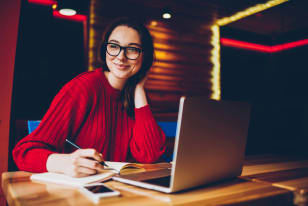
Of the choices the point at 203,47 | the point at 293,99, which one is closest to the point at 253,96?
the point at 293,99

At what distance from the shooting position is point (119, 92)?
153 centimetres

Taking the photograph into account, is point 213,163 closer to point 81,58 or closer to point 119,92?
point 119,92

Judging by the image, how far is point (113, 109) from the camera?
1463 millimetres

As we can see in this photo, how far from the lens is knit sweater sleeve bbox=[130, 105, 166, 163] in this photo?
1384 millimetres

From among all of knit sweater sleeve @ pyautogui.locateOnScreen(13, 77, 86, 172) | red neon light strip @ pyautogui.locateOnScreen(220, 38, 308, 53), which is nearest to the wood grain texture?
red neon light strip @ pyautogui.locateOnScreen(220, 38, 308, 53)

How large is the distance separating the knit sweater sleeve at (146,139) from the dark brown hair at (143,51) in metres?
0.10

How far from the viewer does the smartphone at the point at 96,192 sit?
0.64 metres

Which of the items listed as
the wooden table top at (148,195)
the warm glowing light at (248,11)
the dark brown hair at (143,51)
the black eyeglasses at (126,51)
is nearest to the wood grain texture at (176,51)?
the warm glowing light at (248,11)

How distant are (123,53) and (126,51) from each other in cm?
3

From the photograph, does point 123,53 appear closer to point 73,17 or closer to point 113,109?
point 113,109

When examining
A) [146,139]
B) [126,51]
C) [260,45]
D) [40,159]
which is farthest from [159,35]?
[40,159]

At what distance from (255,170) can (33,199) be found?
929 millimetres

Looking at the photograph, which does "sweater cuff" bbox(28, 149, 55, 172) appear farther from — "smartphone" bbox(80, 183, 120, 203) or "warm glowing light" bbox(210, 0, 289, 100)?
"warm glowing light" bbox(210, 0, 289, 100)

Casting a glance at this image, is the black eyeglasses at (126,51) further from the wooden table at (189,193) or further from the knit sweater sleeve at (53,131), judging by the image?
the wooden table at (189,193)
